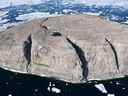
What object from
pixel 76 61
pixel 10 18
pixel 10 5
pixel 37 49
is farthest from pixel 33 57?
pixel 10 5

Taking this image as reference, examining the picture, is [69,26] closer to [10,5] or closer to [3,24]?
[3,24]

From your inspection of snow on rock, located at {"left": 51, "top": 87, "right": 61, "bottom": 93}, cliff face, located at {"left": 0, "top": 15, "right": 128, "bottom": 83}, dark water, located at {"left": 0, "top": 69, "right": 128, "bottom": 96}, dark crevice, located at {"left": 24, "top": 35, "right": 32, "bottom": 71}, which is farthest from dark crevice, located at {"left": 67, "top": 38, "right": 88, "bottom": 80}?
dark crevice, located at {"left": 24, "top": 35, "right": 32, "bottom": 71}

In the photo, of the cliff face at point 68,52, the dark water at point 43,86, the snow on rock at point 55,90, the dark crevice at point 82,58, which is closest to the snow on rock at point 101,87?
the dark water at point 43,86

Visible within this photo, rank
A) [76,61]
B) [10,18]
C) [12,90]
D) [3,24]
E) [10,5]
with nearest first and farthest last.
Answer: [12,90], [76,61], [3,24], [10,18], [10,5]

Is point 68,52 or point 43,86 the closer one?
point 43,86

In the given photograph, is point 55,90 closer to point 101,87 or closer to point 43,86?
point 43,86

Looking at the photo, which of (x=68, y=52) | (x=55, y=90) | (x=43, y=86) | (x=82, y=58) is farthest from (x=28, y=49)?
(x=55, y=90)

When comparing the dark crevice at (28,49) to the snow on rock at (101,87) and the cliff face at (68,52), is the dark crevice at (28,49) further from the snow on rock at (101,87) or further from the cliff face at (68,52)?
the snow on rock at (101,87)
